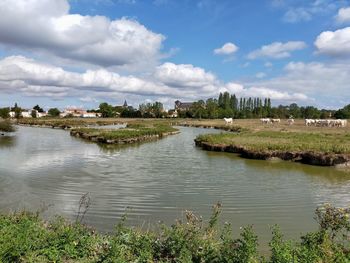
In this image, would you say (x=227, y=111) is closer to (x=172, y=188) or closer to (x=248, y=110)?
(x=248, y=110)

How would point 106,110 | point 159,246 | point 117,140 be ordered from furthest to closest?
point 106,110 → point 117,140 → point 159,246

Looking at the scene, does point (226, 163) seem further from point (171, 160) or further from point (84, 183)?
point (84, 183)

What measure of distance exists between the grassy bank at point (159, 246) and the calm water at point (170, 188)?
3.59m

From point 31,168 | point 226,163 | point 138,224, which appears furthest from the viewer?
point 226,163

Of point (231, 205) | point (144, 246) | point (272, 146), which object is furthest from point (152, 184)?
point (272, 146)

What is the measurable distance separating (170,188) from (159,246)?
11.5 metres

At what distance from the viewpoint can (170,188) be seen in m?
21.7

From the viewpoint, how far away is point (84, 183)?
22812 mm

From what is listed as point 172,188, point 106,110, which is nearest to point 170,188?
point 172,188

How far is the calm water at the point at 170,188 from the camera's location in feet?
52.4

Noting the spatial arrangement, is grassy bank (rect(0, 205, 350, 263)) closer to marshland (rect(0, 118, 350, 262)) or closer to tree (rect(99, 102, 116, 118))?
marshland (rect(0, 118, 350, 262))

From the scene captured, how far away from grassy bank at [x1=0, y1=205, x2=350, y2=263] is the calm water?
359 centimetres

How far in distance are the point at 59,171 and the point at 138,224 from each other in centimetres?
1395

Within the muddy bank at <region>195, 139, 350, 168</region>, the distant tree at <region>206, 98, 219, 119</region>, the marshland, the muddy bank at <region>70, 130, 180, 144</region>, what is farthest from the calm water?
the distant tree at <region>206, 98, 219, 119</region>
